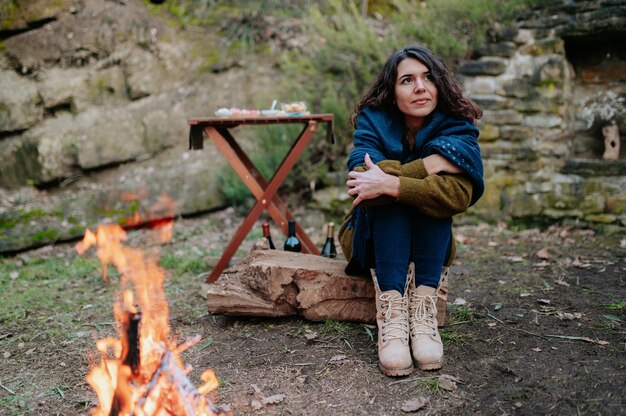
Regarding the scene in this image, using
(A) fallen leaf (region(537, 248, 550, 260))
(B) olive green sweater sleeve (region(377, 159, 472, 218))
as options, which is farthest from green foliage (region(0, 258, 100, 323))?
(A) fallen leaf (region(537, 248, 550, 260))

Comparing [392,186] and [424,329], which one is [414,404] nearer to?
Answer: [424,329]

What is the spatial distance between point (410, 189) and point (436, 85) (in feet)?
1.92

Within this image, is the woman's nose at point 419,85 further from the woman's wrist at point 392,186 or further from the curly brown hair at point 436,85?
the woman's wrist at point 392,186

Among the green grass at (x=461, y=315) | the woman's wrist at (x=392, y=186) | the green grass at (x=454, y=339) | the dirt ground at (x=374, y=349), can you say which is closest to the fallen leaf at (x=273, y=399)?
the dirt ground at (x=374, y=349)

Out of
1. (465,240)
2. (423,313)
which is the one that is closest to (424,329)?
(423,313)

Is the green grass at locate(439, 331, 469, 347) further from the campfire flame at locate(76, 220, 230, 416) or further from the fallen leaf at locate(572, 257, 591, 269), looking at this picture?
the fallen leaf at locate(572, 257, 591, 269)

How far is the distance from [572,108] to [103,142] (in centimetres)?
482

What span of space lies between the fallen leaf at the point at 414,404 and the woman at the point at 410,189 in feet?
0.60

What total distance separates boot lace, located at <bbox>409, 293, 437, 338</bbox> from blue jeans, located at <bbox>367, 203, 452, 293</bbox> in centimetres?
7

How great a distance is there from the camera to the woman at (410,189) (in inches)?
85.5

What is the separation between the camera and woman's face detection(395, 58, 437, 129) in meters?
2.37

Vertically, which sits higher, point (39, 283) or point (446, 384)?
point (446, 384)

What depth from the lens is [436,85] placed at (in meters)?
2.38

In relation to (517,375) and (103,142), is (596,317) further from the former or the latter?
(103,142)
